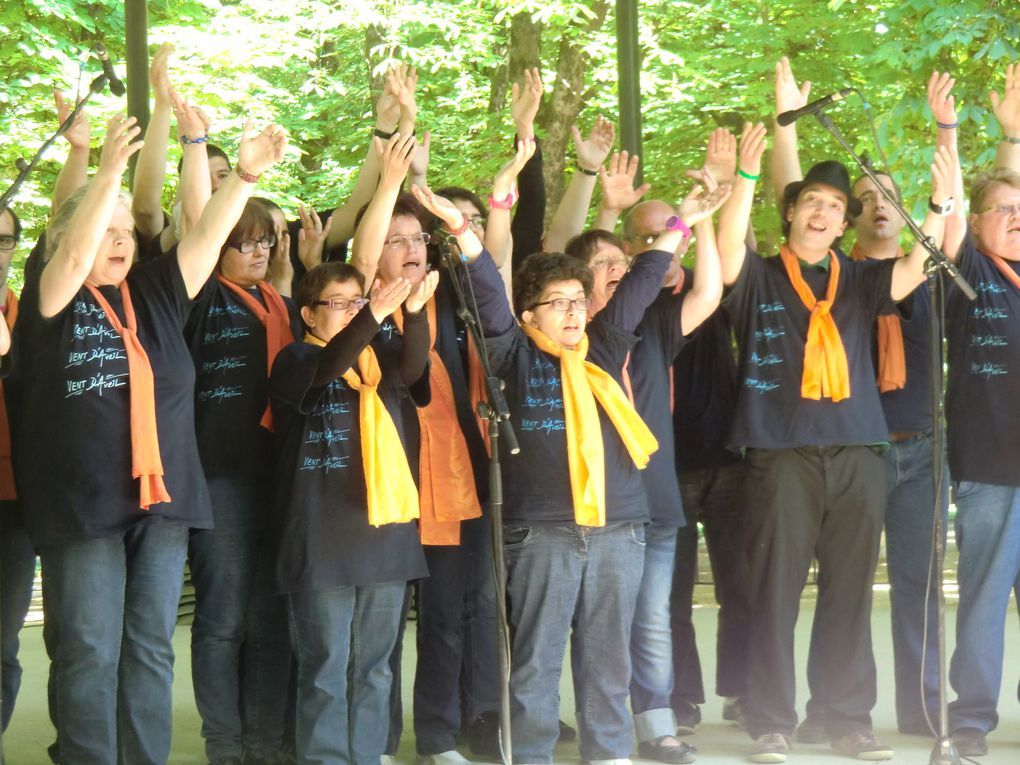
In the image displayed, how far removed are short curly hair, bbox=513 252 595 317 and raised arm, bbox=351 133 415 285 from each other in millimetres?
462

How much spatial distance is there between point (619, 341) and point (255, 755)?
1.71 m

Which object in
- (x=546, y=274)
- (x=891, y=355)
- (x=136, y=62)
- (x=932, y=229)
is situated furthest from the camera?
(x=136, y=62)

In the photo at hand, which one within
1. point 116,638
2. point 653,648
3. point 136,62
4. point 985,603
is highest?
point 136,62

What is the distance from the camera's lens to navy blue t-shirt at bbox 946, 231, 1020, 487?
4.48 meters

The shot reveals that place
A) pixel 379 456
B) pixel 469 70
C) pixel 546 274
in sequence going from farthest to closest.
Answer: pixel 469 70 → pixel 546 274 → pixel 379 456

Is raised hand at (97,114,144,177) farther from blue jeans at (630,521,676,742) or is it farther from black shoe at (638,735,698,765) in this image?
black shoe at (638,735,698,765)

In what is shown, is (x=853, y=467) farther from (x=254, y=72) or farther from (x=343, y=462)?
(x=254, y=72)

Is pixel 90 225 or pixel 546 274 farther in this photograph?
pixel 546 274

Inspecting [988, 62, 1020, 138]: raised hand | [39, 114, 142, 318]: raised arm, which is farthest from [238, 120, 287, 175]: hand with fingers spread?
[988, 62, 1020, 138]: raised hand

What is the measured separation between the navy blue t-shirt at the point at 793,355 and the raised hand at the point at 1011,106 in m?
0.78

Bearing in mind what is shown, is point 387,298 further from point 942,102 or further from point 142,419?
point 942,102

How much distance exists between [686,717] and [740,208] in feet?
5.85

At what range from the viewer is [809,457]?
175 inches

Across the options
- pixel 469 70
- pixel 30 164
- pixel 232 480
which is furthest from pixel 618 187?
pixel 469 70
